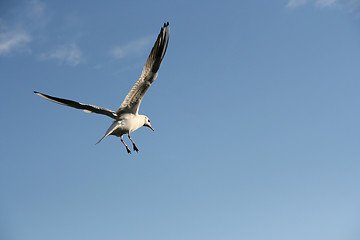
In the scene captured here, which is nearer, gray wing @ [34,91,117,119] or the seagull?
gray wing @ [34,91,117,119]

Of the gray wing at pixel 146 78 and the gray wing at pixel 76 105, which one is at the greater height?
the gray wing at pixel 146 78

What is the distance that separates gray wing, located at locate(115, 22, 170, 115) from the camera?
13.2 m

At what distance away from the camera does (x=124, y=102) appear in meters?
13.3

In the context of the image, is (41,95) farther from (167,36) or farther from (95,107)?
(167,36)

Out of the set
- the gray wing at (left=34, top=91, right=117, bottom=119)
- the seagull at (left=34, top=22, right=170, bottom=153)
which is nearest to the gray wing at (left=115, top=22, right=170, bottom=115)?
the seagull at (left=34, top=22, right=170, bottom=153)

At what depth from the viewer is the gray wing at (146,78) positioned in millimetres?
13203

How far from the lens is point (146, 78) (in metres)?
13.3

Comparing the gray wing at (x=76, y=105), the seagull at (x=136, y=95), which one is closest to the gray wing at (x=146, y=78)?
the seagull at (x=136, y=95)

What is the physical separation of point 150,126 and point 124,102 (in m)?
3.88

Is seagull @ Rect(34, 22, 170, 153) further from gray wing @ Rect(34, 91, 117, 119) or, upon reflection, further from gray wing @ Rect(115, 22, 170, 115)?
gray wing @ Rect(34, 91, 117, 119)

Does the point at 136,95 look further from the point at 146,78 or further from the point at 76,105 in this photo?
the point at 76,105

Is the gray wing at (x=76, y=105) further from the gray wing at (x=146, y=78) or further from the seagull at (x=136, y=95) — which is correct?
the gray wing at (x=146, y=78)

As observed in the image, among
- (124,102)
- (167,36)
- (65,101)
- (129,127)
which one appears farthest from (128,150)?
(167,36)

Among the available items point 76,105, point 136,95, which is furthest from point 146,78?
point 76,105
